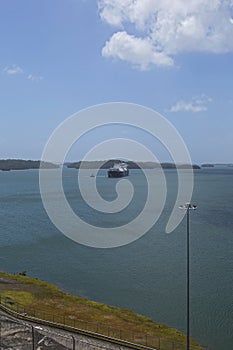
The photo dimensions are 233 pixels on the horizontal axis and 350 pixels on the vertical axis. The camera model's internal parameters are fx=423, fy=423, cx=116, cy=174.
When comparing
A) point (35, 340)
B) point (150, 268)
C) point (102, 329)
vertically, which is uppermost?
point (150, 268)

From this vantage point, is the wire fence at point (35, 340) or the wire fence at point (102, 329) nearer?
the wire fence at point (35, 340)

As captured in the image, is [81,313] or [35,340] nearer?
[35,340]

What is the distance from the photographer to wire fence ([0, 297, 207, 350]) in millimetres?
18375

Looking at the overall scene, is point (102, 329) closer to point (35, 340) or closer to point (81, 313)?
point (81, 313)

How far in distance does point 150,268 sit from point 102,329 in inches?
459

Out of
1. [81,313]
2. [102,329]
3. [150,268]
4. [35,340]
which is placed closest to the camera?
[35,340]

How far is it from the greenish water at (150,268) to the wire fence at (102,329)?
2.25 m

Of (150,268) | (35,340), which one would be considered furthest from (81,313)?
(150,268)

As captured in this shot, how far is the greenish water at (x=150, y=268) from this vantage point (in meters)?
23.1

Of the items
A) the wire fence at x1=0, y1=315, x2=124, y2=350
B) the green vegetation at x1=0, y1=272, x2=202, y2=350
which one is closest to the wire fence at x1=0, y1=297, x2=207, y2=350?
the green vegetation at x1=0, y1=272, x2=202, y2=350

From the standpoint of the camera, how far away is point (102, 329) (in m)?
19.8

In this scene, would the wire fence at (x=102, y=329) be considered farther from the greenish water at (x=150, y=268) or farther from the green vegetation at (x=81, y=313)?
the greenish water at (x=150, y=268)

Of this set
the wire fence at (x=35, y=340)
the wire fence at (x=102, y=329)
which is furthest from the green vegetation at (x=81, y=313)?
the wire fence at (x=35, y=340)

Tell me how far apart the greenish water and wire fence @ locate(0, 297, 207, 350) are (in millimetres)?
2255
